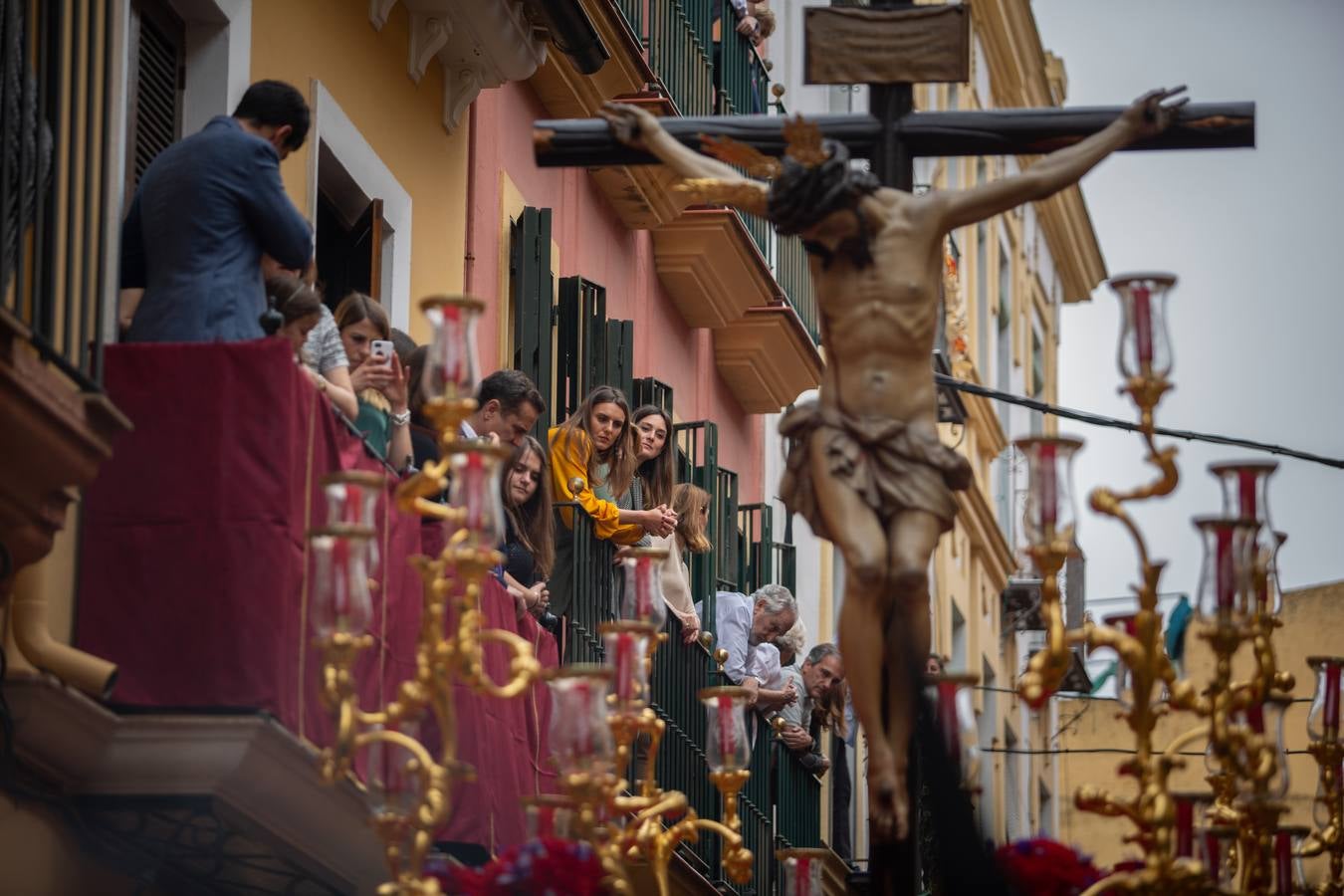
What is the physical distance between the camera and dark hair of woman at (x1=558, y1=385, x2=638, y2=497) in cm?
1602

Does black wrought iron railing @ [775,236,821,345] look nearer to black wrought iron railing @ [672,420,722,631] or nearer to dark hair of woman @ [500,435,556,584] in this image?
black wrought iron railing @ [672,420,722,631]

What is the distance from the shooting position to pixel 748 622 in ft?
63.7

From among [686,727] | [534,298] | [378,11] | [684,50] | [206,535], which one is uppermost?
[684,50]

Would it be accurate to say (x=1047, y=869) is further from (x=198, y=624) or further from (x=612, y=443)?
(x=612, y=443)

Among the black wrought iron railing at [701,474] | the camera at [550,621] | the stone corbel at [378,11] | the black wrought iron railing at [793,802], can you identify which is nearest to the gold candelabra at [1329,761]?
the camera at [550,621]

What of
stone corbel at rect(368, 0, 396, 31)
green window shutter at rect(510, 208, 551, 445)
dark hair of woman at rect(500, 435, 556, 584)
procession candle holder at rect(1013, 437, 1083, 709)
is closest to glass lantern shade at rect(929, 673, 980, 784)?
procession candle holder at rect(1013, 437, 1083, 709)

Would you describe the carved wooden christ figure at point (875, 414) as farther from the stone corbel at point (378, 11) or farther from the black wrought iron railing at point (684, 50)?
the black wrought iron railing at point (684, 50)

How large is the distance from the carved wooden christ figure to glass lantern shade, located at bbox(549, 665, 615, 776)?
87 centimetres

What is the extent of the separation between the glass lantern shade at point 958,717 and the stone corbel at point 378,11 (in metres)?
6.57

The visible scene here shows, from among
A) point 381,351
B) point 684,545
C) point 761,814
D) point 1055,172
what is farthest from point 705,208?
point 1055,172

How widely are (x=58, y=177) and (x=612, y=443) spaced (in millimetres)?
5857

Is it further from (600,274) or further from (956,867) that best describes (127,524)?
(600,274)

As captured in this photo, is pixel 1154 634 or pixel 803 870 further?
pixel 803 870

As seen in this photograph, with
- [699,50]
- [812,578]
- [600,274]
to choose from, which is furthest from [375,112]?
[812,578]
